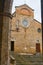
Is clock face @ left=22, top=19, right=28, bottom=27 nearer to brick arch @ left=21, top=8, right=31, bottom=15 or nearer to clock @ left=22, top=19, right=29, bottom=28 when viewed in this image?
clock @ left=22, top=19, right=29, bottom=28

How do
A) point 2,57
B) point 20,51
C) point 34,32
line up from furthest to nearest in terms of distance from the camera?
point 34,32, point 20,51, point 2,57

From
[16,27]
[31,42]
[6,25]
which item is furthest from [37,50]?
[6,25]

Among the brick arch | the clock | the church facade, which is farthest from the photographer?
the brick arch

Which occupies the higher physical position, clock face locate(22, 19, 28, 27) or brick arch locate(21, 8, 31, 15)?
brick arch locate(21, 8, 31, 15)

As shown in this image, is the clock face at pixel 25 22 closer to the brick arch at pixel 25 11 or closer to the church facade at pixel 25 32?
the church facade at pixel 25 32

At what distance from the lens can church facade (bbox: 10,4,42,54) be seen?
2512 cm

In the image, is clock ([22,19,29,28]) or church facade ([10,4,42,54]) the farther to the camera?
clock ([22,19,29,28])

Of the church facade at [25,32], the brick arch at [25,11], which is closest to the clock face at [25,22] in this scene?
the church facade at [25,32]

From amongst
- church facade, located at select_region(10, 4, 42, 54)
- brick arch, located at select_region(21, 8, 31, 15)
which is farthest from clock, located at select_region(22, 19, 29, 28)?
brick arch, located at select_region(21, 8, 31, 15)

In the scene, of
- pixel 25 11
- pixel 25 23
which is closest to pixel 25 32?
pixel 25 23

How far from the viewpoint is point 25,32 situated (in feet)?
84.7

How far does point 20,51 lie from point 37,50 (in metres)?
2.43

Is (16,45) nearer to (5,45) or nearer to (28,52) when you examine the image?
(28,52)

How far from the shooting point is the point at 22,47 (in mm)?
24828
